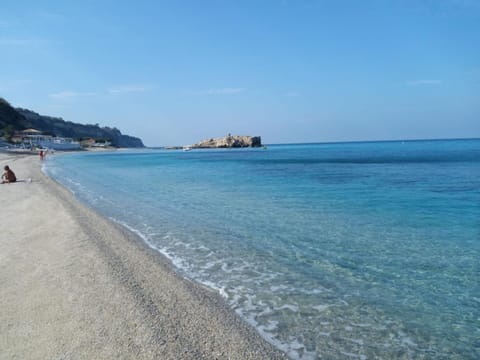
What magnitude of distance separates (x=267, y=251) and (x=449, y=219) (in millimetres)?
8068

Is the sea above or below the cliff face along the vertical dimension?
below

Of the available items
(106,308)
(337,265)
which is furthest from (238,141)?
(106,308)

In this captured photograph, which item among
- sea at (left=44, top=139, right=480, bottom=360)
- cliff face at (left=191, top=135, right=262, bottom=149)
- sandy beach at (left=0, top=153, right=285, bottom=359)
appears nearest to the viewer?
sandy beach at (left=0, top=153, right=285, bottom=359)

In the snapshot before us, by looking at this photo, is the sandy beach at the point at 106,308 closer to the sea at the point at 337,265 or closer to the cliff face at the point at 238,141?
the sea at the point at 337,265

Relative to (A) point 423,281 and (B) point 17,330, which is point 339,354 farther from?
(B) point 17,330

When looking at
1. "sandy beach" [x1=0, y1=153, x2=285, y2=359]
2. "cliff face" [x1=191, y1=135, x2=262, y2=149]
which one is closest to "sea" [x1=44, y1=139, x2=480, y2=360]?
"sandy beach" [x1=0, y1=153, x2=285, y2=359]

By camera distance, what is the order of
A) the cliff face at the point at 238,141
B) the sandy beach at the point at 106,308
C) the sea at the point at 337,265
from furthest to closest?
the cliff face at the point at 238,141
the sea at the point at 337,265
the sandy beach at the point at 106,308

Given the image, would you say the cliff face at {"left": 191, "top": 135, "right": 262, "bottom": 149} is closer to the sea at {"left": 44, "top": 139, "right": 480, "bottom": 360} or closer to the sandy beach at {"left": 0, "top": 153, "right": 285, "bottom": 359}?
the sea at {"left": 44, "top": 139, "right": 480, "bottom": 360}

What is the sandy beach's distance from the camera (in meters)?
4.73

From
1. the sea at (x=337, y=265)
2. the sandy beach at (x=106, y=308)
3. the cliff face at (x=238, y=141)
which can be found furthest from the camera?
the cliff face at (x=238, y=141)

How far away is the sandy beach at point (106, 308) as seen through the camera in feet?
15.5

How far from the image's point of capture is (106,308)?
19.2 feet

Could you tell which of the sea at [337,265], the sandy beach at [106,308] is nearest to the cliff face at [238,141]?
the sea at [337,265]

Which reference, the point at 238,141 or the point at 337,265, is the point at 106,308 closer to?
the point at 337,265
